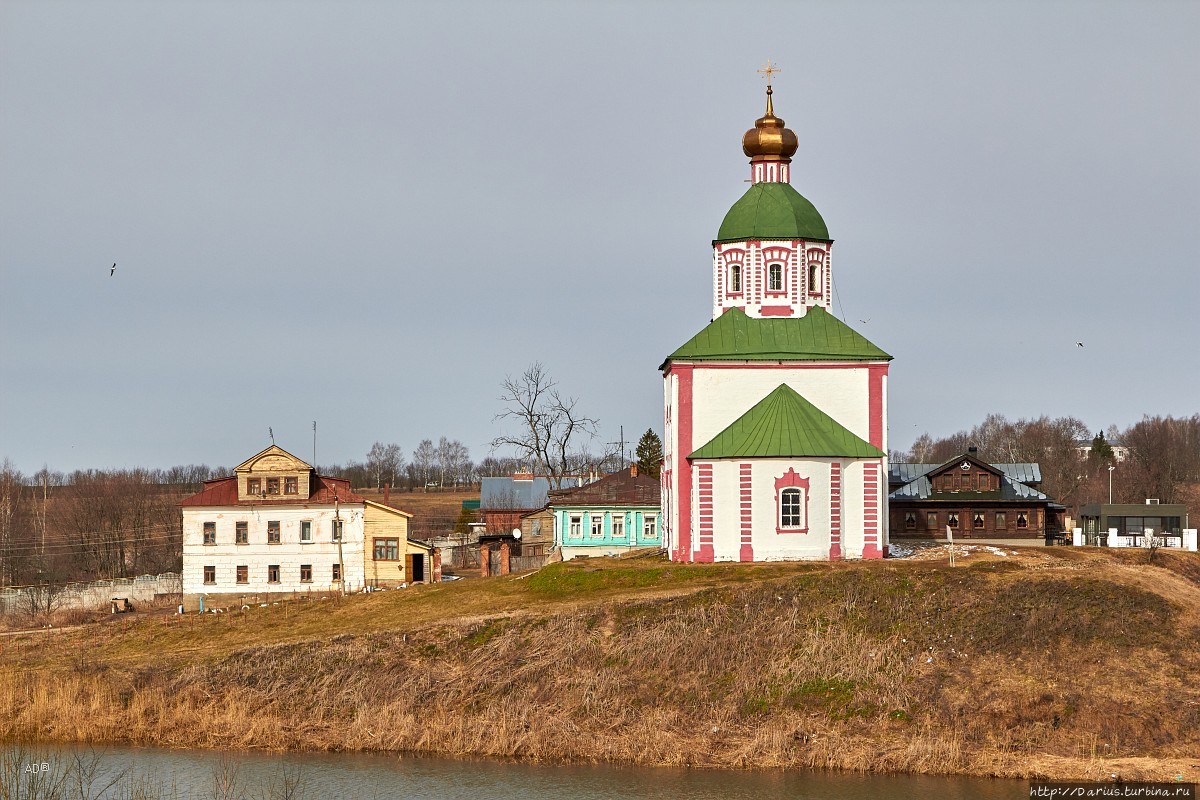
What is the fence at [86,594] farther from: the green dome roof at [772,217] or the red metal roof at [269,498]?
the green dome roof at [772,217]

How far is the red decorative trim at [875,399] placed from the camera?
44.1m

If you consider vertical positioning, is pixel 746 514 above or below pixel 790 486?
below

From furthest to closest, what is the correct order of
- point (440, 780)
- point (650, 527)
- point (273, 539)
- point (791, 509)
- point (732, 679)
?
point (650, 527), point (273, 539), point (791, 509), point (732, 679), point (440, 780)

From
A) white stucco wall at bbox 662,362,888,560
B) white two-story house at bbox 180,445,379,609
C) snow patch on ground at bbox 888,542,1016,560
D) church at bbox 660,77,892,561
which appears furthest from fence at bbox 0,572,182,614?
snow patch on ground at bbox 888,542,1016,560

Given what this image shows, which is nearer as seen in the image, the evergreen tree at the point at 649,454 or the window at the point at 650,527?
the window at the point at 650,527

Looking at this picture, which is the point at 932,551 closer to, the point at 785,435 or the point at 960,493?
the point at 785,435

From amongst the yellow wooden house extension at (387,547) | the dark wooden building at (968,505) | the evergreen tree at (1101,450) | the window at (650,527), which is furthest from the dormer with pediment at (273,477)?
the evergreen tree at (1101,450)

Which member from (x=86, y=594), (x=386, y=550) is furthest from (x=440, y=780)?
(x=86, y=594)

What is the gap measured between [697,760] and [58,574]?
159 ft

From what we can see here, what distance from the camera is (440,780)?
29.2 m

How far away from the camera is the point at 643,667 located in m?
34.0

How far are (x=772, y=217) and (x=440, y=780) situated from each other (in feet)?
79.1

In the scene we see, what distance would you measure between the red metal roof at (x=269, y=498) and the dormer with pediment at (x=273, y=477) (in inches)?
5.6

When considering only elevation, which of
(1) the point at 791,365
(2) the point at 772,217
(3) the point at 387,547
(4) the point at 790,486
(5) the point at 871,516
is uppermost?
(2) the point at 772,217
